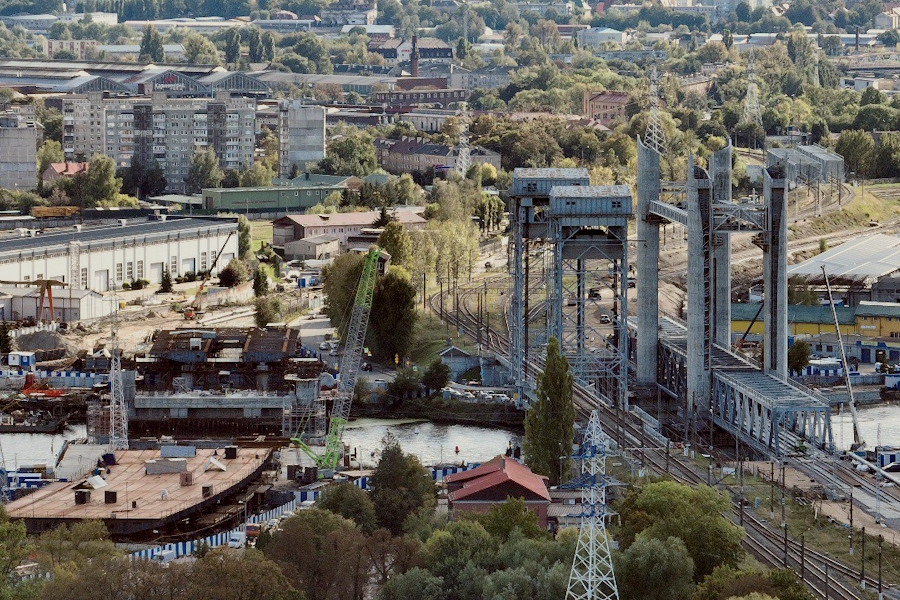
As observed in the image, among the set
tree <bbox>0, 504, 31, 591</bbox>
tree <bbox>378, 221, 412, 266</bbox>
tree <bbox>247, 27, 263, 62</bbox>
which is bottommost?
tree <bbox>0, 504, 31, 591</bbox>

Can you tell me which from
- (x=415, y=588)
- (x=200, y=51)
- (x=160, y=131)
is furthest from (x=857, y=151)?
(x=200, y=51)

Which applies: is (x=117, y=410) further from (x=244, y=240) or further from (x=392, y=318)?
(x=244, y=240)

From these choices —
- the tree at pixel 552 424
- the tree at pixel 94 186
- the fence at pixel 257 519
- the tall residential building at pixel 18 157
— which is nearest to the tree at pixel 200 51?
the tall residential building at pixel 18 157

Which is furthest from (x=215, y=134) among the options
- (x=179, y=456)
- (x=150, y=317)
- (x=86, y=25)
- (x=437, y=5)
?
(x=437, y=5)

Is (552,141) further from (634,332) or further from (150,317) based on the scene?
(634,332)

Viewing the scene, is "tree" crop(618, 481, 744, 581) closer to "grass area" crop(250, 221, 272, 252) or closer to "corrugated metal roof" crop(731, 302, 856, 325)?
"corrugated metal roof" crop(731, 302, 856, 325)

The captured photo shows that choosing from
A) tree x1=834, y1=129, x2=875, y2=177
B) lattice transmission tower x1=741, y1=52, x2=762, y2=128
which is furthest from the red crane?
lattice transmission tower x1=741, y1=52, x2=762, y2=128

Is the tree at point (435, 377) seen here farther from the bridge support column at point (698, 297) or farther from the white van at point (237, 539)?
the white van at point (237, 539)

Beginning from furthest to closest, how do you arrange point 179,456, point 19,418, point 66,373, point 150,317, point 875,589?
1. point 150,317
2. point 66,373
3. point 19,418
4. point 179,456
5. point 875,589
